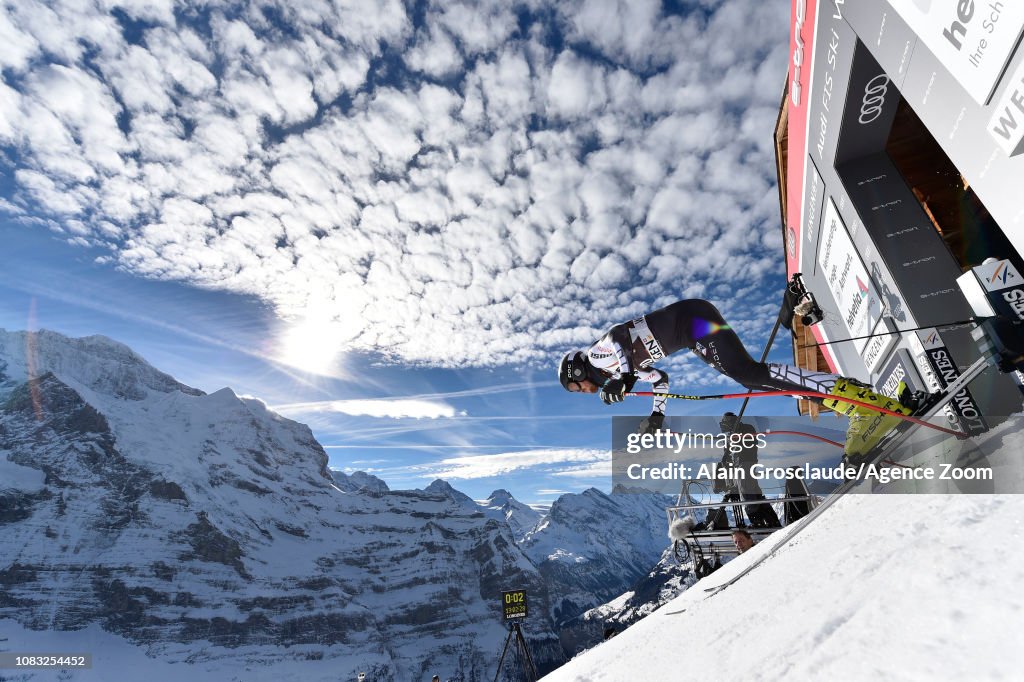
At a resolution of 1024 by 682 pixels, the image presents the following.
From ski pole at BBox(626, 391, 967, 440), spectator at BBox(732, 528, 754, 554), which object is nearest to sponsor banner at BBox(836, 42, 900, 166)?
ski pole at BBox(626, 391, 967, 440)

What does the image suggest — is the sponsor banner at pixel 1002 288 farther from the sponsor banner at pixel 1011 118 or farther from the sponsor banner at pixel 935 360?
the sponsor banner at pixel 935 360

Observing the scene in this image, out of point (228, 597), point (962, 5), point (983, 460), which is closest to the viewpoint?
point (983, 460)

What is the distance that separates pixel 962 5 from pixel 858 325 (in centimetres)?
614

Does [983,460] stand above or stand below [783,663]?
above

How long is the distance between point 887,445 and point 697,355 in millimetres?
1947

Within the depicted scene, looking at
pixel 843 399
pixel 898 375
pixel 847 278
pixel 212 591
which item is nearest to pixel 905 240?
pixel 847 278

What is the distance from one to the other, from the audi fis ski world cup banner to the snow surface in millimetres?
20867

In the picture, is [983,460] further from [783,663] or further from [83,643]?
[83,643]

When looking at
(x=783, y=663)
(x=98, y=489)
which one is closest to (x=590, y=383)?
(x=783, y=663)

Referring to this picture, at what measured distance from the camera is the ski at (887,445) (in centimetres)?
398

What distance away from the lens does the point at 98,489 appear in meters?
194

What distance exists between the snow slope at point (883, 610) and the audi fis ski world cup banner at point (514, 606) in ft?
68.5

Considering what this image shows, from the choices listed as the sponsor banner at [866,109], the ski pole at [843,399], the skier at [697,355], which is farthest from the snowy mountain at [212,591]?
the sponsor banner at [866,109]

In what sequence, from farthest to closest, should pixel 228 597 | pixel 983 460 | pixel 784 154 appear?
pixel 228 597, pixel 784 154, pixel 983 460
